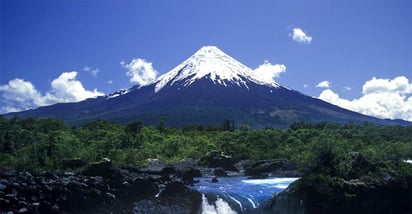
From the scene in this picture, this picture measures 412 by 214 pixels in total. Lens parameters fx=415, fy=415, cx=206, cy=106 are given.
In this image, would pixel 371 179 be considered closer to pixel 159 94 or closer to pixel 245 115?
pixel 245 115

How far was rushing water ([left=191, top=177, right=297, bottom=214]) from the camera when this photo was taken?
666 inches

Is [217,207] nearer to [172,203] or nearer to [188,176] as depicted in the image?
[172,203]

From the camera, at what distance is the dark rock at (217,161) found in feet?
99.3

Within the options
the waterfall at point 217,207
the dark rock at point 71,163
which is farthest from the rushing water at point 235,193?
the dark rock at point 71,163

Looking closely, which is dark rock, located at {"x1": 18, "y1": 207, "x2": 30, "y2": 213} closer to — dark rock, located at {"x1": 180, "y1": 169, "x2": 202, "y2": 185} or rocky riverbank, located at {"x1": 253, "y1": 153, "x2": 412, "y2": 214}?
rocky riverbank, located at {"x1": 253, "y1": 153, "x2": 412, "y2": 214}

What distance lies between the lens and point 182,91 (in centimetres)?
11012

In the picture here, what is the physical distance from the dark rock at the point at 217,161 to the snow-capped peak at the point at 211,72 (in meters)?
85.7

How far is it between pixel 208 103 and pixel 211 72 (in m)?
25.0

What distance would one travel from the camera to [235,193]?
61.9 feet

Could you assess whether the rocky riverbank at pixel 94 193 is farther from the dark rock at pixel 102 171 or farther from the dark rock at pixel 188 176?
the dark rock at pixel 188 176

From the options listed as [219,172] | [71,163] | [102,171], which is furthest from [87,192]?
[219,172]

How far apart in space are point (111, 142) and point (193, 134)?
18912 mm

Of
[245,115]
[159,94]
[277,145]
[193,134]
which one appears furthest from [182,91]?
[277,145]

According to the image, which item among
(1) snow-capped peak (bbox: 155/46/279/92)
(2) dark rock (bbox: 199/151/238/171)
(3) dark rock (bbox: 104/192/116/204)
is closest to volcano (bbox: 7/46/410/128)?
(1) snow-capped peak (bbox: 155/46/279/92)
